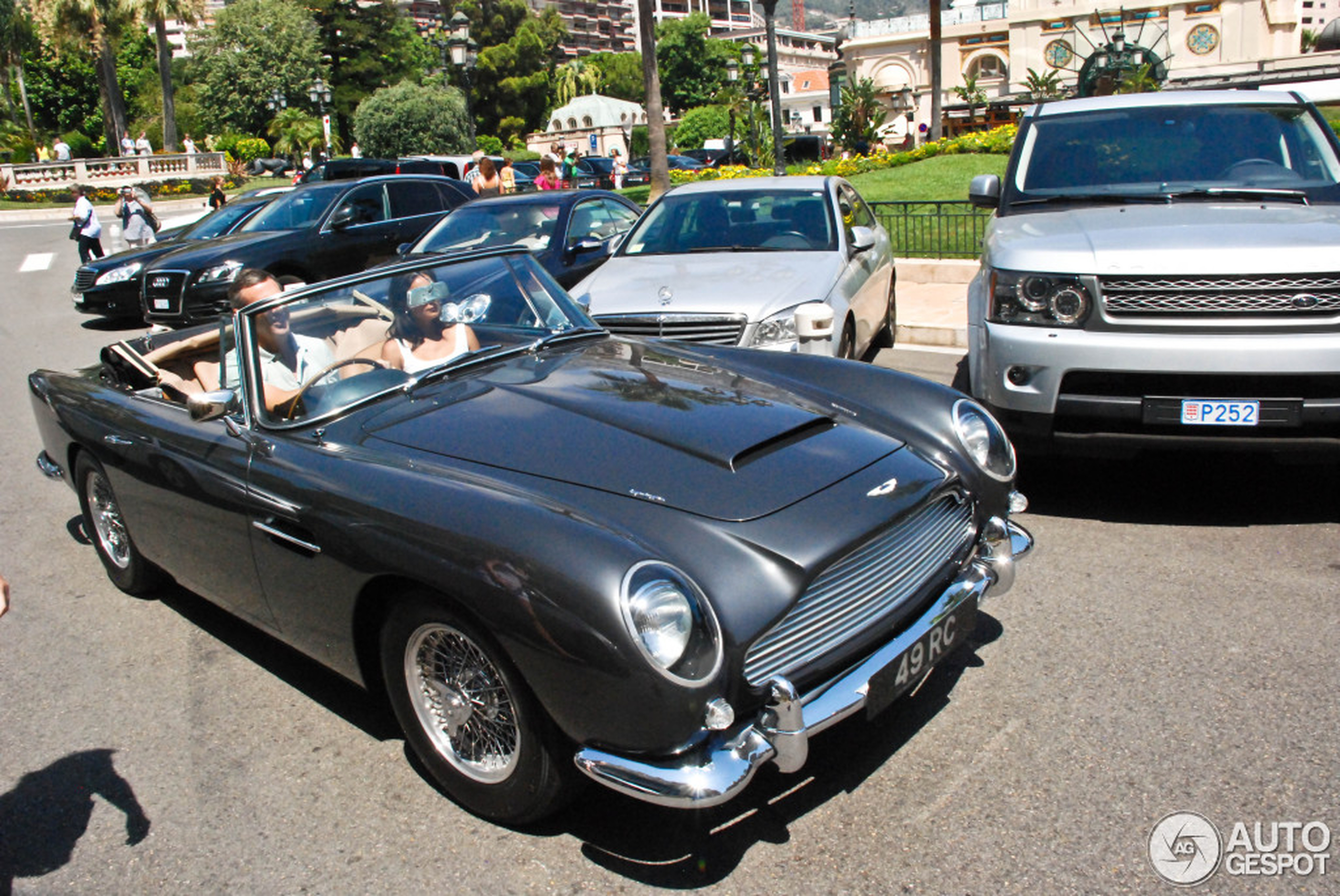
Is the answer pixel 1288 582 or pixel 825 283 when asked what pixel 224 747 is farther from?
pixel 825 283

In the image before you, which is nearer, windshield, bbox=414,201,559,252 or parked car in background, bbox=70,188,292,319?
windshield, bbox=414,201,559,252

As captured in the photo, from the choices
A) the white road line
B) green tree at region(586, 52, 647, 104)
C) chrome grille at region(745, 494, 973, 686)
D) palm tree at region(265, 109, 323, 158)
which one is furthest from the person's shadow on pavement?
green tree at region(586, 52, 647, 104)

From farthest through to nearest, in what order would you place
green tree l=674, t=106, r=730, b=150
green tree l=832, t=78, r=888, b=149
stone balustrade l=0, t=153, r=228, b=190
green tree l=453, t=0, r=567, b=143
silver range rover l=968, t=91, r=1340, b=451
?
green tree l=453, t=0, r=567, b=143 < green tree l=674, t=106, r=730, b=150 < stone balustrade l=0, t=153, r=228, b=190 < green tree l=832, t=78, r=888, b=149 < silver range rover l=968, t=91, r=1340, b=451

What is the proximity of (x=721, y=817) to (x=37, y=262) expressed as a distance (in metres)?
22.8

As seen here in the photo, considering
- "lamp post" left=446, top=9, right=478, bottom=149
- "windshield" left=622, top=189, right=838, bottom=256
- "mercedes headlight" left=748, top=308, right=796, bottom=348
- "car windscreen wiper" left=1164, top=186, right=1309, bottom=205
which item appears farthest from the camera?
"lamp post" left=446, top=9, right=478, bottom=149

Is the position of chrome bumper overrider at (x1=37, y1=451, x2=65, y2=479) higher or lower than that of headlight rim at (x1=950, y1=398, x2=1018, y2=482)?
lower

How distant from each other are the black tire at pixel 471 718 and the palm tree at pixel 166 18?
48.3 meters

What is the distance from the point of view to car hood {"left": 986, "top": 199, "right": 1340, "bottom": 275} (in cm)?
467

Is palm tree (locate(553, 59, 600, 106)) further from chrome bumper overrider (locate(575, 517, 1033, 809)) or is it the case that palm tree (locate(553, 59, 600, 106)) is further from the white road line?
chrome bumper overrider (locate(575, 517, 1033, 809))

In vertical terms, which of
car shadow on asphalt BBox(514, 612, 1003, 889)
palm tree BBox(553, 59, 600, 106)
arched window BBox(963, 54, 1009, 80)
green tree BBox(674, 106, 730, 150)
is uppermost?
palm tree BBox(553, 59, 600, 106)

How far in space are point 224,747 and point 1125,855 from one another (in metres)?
2.82

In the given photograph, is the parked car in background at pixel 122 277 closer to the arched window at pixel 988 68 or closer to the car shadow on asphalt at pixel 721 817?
the car shadow on asphalt at pixel 721 817

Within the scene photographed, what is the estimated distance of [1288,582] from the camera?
433cm

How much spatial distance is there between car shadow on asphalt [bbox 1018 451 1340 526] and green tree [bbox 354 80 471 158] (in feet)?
176
